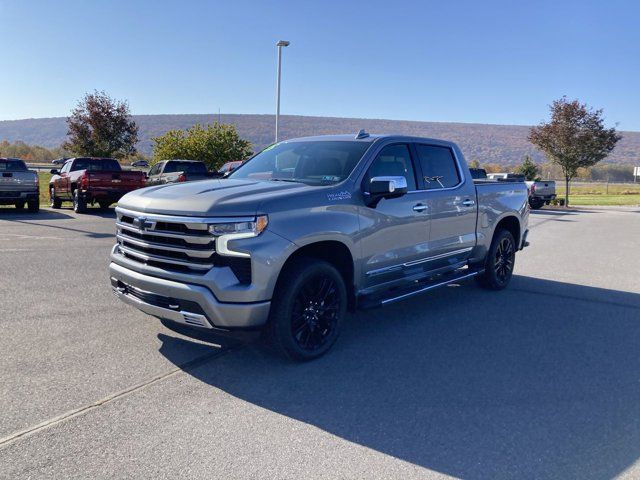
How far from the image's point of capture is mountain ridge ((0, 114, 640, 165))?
362 feet

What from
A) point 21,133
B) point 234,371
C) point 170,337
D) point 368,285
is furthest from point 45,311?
point 21,133

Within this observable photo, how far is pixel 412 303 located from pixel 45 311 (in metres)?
4.16

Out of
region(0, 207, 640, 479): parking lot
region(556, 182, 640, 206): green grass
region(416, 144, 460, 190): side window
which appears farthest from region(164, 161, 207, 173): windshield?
region(556, 182, 640, 206): green grass

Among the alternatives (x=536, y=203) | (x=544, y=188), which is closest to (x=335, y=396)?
(x=536, y=203)

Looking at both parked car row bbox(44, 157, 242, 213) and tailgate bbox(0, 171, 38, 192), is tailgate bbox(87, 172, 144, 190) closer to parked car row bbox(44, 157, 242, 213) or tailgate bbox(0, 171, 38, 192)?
parked car row bbox(44, 157, 242, 213)

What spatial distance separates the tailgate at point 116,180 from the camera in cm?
1688

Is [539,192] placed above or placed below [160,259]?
above

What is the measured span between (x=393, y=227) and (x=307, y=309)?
132 cm

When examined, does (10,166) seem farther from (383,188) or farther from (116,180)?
(383,188)

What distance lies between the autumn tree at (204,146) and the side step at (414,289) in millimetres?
27043

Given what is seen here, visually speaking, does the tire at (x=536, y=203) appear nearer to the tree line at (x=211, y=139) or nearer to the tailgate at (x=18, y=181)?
the tree line at (x=211, y=139)

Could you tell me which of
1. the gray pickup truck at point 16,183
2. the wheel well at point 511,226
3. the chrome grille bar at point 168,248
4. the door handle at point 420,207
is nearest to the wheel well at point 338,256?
the chrome grille bar at point 168,248

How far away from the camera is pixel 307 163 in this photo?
5414mm

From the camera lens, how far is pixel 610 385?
416 cm
